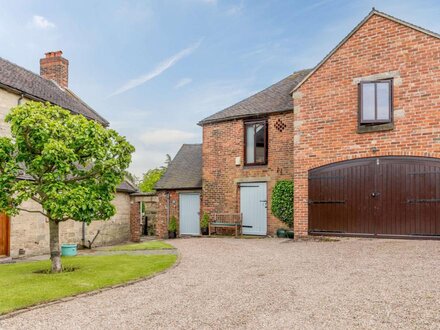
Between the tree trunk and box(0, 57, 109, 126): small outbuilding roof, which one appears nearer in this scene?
the tree trunk

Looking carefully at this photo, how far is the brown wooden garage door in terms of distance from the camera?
12328 mm

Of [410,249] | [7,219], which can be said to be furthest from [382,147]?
[7,219]

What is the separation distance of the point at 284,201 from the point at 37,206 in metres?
9.66

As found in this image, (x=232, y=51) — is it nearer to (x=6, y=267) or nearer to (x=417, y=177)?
(x=417, y=177)

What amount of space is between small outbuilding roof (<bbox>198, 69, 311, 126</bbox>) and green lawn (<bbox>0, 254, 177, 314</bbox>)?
863 centimetres

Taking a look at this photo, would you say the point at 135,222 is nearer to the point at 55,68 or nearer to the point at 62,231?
the point at 62,231

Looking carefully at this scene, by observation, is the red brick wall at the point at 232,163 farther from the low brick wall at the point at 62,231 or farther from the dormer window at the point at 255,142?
the low brick wall at the point at 62,231

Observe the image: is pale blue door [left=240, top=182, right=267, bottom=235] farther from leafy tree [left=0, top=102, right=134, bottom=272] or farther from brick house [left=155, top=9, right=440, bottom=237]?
leafy tree [left=0, top=102, right=134, bottom=272]

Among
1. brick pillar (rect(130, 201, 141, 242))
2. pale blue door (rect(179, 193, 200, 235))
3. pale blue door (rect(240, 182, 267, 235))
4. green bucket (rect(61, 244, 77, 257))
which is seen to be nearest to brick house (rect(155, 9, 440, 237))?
pale blue door (rect(240, 182, 267, 235))

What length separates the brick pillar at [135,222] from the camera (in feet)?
69.8

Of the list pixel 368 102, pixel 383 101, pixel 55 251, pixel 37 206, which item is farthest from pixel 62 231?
pixel 383 101

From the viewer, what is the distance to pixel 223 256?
11.3 m

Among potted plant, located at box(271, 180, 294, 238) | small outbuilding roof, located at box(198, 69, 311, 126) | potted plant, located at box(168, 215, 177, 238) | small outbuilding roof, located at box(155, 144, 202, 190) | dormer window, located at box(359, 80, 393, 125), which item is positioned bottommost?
potted plant, located at box(168, 215, 177, 238)

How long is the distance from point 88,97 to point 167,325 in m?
21.1
